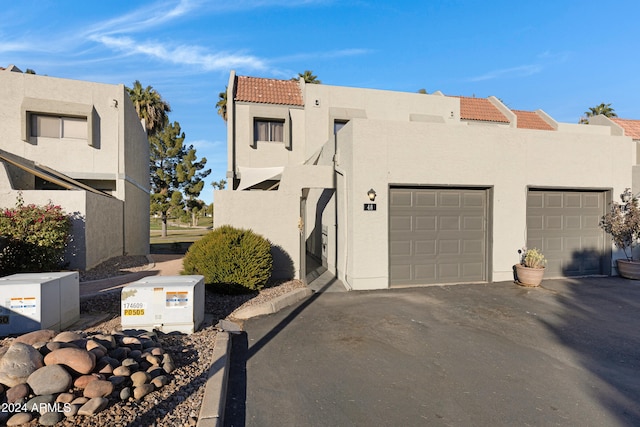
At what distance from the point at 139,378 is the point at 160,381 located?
0.21m

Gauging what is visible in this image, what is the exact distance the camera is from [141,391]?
9.89 ft

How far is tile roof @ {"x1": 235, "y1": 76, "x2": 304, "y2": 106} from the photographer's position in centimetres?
1482

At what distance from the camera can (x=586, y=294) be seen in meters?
7.86

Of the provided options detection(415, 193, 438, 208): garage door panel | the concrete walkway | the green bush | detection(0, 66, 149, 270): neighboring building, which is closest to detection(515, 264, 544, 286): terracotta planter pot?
detection(415, 193, 438, 208): garage door panel

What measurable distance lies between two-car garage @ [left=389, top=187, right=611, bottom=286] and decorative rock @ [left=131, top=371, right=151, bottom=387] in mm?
6524

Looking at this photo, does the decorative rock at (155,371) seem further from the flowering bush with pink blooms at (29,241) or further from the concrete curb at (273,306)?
the flowering bush with pink blooms at (29,241)

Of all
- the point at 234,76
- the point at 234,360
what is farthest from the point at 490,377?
the point at 234,76

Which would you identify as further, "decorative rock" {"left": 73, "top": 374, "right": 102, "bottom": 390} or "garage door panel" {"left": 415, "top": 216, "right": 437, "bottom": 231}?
"garage door panel" {"left": 415, "top": 216, "right": 437, "bottom": 231}

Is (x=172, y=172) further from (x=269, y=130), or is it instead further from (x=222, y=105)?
(x=269, y=130)

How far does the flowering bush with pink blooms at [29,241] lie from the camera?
25.2 ft

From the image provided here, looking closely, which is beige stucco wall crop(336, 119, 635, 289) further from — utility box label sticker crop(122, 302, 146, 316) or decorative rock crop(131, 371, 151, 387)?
decorative rock crop(131, 371, 151, 387)

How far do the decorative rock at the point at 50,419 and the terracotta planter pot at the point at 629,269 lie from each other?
13450 millimetres

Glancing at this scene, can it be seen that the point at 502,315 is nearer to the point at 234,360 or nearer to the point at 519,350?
the point at 519,350

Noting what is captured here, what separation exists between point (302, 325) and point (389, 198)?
174 inches
